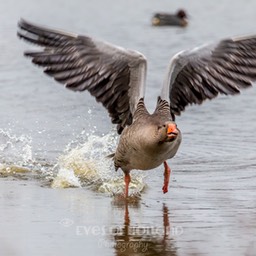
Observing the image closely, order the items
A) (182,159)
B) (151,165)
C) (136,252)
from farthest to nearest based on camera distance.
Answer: (182,159), (151,165), (136,252)

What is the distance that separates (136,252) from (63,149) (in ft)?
14.0

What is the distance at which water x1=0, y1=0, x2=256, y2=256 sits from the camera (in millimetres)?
7625

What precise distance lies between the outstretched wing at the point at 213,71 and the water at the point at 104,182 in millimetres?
1024

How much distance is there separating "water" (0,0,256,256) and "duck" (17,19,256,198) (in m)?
0.55

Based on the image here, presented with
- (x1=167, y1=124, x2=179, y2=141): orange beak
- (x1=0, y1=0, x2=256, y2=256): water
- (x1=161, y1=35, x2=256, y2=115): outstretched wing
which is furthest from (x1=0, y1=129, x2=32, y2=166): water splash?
(x1=167, y1=124, x2=179, y2=141): orange beak

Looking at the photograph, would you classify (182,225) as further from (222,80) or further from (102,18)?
(102,18)

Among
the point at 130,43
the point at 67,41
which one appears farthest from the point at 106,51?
the point at 130,43

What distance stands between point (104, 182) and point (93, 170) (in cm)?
41

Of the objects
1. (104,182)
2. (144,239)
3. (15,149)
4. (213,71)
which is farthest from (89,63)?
(15,149)

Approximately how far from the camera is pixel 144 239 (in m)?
7.75

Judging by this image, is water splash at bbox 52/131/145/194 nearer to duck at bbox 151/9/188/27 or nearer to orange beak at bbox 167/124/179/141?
orange beak at bbox 167/124/179/141

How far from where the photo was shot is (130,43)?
22.2 meters

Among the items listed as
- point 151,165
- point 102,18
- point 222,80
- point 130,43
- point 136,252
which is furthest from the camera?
point 102,18

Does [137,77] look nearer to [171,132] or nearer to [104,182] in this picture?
[171,132]
